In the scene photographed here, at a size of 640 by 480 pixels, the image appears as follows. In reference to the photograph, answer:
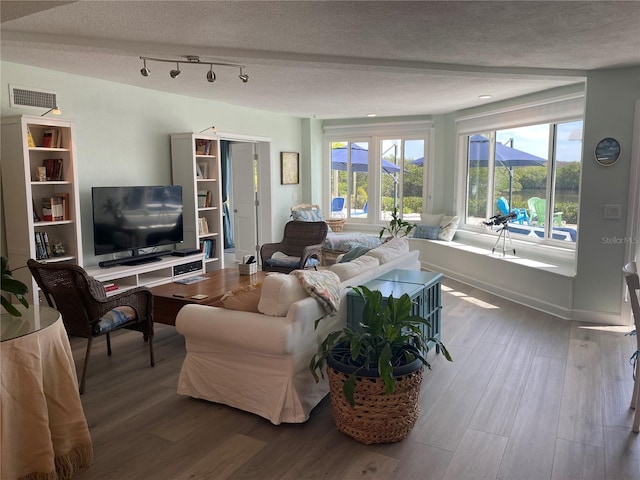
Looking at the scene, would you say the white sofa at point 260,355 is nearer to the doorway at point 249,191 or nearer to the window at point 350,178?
the doorway at point 249,191

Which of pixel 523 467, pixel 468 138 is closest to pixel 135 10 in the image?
pixel 523 467

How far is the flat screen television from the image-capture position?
193 inches

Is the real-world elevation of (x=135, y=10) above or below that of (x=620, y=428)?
above

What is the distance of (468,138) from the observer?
747cm

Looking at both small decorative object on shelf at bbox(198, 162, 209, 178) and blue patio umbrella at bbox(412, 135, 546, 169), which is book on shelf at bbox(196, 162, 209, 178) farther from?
blue patio umbrella at bbox(412, 135, 546, 169)

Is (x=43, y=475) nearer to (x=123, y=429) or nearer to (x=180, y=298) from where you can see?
(x=123, y=429)

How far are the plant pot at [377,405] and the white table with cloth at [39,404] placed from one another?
133cm

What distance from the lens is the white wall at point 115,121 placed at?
4.60m

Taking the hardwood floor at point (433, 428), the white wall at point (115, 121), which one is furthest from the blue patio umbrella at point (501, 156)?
the white wall at point (115, 121)

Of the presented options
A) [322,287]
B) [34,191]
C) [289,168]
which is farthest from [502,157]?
[34,191]

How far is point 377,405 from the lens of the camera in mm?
2633

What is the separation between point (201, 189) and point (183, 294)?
2348 mm

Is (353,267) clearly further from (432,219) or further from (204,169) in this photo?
(432,219)

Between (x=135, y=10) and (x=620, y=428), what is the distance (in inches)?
147
